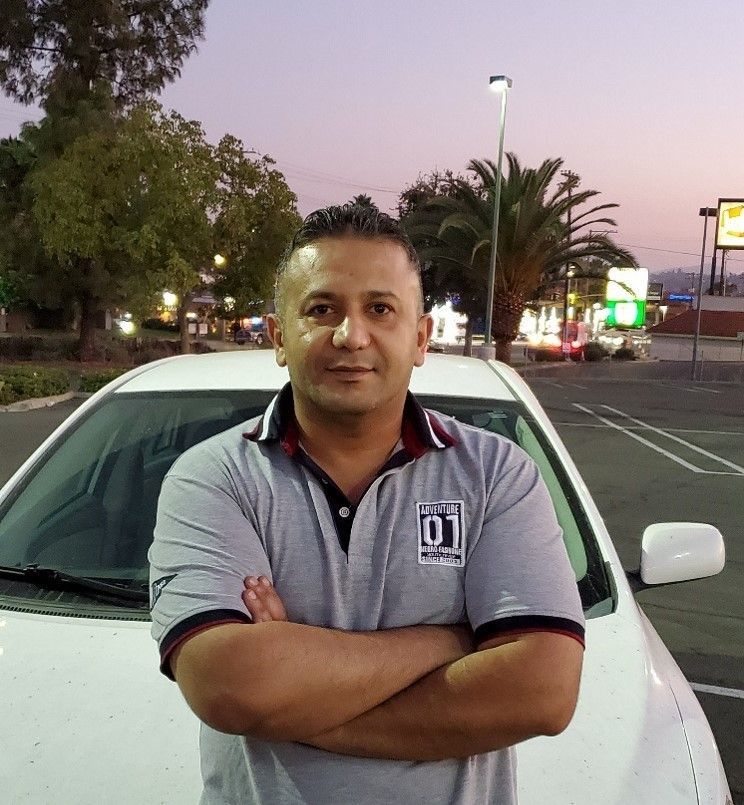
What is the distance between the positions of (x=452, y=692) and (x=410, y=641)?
0.30ft

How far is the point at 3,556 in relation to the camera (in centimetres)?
237

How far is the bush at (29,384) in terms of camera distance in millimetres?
16969

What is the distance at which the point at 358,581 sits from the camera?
4.26ft

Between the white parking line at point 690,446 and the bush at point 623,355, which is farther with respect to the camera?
the bush at point 623,355

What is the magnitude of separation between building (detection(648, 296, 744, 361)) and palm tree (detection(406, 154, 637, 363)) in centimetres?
3658

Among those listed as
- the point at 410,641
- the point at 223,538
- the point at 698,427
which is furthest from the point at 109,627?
the point at 698,427

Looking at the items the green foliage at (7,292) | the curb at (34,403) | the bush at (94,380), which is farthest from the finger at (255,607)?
the green foliage at (7,292)

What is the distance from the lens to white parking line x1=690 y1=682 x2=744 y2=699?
428 centimetres

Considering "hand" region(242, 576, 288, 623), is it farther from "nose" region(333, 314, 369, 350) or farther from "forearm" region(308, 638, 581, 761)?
"nose" region(333, 314, 369, 350)

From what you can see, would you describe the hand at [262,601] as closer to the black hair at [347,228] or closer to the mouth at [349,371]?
the mouth at [349,371]

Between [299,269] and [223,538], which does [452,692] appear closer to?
[223,538]

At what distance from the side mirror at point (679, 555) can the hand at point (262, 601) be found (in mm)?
1420

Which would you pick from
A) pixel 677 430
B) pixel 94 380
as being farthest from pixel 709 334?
pixel 94 380

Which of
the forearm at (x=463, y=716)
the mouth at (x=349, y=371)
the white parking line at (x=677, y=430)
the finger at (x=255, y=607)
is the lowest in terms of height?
the white parking line at (x=677, y=430)
